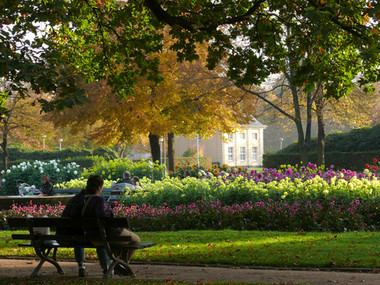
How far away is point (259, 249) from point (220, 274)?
1905mm

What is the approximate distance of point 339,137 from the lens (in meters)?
34.8

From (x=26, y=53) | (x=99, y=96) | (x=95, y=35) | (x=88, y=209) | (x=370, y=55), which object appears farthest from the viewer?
(x=99, y=96)

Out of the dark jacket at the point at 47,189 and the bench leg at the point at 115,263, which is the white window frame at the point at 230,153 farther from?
the bench leg at the point at 115,263

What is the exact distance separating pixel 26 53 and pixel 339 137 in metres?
27.0

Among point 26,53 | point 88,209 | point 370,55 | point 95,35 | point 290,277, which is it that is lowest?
point 290,277

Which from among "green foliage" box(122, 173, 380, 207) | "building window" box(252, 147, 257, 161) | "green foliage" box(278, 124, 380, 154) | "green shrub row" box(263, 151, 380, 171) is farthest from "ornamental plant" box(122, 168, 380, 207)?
"building window" box(252, 147, 257, 161)

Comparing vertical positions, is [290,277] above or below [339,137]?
below

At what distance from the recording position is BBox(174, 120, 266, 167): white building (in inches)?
2685

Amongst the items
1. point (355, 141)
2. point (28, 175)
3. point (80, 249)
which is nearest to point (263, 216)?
point (80, 249)

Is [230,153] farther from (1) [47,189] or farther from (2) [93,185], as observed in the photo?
(2) [93,185]

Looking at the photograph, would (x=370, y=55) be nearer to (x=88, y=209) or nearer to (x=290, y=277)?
(x=290, y=277)

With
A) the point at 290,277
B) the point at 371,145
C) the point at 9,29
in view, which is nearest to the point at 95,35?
the point at 9,29

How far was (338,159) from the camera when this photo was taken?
33688 mm

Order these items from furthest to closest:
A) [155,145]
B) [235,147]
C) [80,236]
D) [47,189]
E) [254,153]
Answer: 1. [254,153]
2. [235,147]
3. [155,145]
4. [47,189]
5. [80,236]
